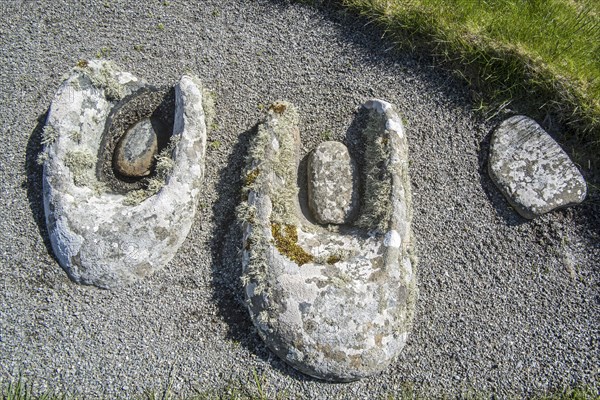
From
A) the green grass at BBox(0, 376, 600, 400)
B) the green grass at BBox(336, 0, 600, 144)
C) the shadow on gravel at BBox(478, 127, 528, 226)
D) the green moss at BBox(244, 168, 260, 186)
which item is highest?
the green grass at BBox(336, 0, 600, 144)

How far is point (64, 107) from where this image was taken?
475cm

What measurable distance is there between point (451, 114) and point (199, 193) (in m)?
2.93

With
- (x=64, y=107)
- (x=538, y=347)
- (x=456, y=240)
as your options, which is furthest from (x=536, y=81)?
(x=64, y=107)

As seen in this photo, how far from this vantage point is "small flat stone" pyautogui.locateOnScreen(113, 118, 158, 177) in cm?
473

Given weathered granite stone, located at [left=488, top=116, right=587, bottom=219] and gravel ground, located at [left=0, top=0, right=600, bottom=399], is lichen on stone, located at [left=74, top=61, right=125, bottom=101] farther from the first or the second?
weathered granite stone, located at [left=488, top=116, right=587, bottom=219]

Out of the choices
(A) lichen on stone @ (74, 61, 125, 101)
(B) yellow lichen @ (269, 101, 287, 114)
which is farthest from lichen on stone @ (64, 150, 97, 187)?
(B) yellow lichen @ (269, 101, 287, 114)

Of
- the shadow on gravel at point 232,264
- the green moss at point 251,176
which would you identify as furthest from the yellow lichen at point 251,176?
the shadow on gravel at point 232,264

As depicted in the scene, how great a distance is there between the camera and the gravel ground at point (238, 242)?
4516 millimetres

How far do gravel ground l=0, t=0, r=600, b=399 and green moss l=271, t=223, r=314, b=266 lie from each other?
547 mm

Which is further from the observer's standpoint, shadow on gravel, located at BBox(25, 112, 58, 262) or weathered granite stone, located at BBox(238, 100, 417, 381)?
shadow on gravel, located at BBox(25, 112, 58, 262)

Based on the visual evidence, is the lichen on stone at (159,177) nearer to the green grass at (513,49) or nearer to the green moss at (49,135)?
the green moss at (49,135)

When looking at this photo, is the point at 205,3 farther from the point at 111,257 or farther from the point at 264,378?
the point at 264,378

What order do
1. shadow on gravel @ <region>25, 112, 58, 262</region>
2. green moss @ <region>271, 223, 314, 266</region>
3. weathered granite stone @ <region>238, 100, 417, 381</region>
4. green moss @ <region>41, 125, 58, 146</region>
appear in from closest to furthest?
weathered granite stone @ <region>238, 100, 417, 381</region>
green moss @ <region>271, 223, 314, 266</region>
green moss @ <region>41, 125, 58, 146</region>
shadow on gravel @ <region>25, 112, 58, 262</region>

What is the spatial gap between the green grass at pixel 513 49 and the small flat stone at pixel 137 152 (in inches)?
105
